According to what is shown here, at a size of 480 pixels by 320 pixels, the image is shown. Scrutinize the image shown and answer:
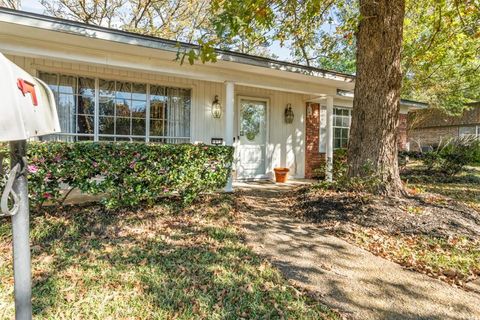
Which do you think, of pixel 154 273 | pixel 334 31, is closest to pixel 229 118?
pixel 154 273

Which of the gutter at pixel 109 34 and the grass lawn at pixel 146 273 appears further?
the gutter at pixel 109 34

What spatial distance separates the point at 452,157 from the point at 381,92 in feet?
20.5

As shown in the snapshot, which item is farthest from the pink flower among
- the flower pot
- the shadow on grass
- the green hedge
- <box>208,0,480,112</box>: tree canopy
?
the flower pot

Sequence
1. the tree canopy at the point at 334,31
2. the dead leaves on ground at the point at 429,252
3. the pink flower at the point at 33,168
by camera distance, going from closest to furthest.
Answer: the dead leaves on ground at the point at 429,252
the pink flower at the point at 33,168
the tree canopy at the point at 334,31

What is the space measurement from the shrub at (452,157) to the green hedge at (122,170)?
7.98 m

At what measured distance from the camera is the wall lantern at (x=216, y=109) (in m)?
7.61

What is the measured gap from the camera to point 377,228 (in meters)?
4.01

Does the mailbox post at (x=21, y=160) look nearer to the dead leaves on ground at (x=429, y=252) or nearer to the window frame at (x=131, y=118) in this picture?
the dead leaves on ground at (x=429, y=252)

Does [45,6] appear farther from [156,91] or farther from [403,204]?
[403,204]

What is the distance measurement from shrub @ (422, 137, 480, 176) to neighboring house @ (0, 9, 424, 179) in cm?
357

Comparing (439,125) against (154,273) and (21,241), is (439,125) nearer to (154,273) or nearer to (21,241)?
(154,273)

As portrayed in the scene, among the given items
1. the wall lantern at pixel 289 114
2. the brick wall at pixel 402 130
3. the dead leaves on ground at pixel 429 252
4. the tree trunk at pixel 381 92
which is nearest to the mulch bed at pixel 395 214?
the dead leaves on ground at pixel 429 252

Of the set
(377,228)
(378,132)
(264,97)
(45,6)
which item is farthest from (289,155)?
(45,6)

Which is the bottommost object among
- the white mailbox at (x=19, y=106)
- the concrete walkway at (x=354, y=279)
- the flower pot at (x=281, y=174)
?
the concrete walkway at (x=354, y=279)
